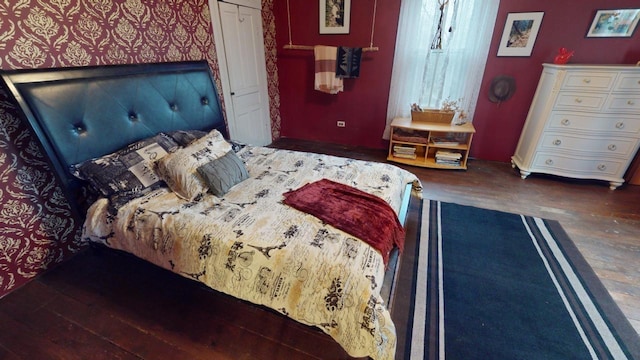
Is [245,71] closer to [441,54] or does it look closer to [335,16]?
[335,16]

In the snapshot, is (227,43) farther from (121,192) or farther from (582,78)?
(582,78)

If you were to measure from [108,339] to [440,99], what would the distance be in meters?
3.61

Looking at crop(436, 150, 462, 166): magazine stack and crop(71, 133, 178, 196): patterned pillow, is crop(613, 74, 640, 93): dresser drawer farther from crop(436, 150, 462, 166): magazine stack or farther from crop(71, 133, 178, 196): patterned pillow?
crop(71, 133, 178, 196): patterned pillow

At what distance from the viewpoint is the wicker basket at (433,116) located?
9.98ft

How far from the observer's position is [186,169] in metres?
1.58

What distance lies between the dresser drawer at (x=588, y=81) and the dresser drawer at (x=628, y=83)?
0.16 ft

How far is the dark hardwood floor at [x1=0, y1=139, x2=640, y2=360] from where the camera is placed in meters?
1.27

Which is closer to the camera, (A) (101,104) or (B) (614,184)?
(A) (101,104)

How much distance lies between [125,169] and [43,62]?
0.74 meters

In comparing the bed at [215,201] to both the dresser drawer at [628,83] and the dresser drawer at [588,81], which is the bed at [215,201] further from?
the dresser drawer at [628,83]

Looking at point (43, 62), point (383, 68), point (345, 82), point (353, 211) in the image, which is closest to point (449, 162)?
point (383, 68)

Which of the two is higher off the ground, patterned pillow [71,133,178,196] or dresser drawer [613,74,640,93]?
dresser drawer [613,74,640,93]

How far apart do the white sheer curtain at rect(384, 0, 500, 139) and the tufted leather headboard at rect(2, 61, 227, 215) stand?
7.52 feet

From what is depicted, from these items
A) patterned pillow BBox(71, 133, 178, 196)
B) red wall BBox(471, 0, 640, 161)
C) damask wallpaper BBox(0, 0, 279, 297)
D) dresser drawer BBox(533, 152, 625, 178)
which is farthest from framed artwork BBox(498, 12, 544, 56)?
patterned pillow BBox(71, 133, 178, 196)
